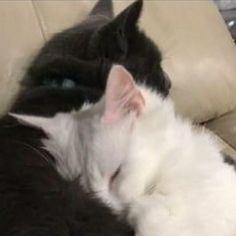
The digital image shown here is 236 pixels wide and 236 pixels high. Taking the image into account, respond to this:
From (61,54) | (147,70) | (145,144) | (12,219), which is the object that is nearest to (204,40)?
(147,70)

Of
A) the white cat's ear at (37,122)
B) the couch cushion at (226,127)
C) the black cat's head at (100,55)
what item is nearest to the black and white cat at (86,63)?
the black cat's head at (100,55)

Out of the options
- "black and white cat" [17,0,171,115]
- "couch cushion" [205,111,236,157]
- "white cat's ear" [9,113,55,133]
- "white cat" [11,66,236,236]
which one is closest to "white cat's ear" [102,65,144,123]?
"white cat" [11,66,236,236]

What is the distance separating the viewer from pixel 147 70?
4.79 feet

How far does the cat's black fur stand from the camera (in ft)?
3.22

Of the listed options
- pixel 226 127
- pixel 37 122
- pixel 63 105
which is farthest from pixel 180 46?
pixel 37 122

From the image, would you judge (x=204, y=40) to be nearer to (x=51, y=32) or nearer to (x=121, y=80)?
(x=51, y=32)

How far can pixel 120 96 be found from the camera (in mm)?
1051

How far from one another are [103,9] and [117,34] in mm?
243

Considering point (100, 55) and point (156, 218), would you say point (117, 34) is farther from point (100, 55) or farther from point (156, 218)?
point (156, 218)

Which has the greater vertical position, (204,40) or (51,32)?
(51,32)

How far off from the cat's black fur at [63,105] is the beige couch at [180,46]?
0.25ft

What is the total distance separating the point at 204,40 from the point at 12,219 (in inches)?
40.1

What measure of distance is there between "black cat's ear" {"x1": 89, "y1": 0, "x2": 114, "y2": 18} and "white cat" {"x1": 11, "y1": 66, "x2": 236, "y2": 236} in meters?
0.54

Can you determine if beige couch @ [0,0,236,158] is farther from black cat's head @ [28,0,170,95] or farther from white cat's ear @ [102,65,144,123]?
white cat's ear @ [102,65,144,123]
